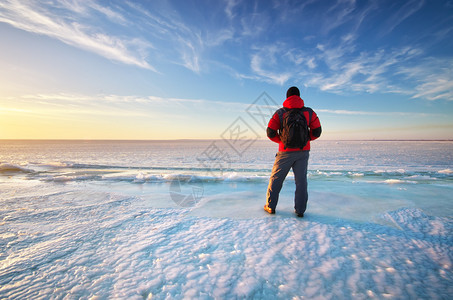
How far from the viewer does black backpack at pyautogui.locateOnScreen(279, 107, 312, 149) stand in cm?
320

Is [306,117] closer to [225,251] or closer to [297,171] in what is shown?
[297,171]

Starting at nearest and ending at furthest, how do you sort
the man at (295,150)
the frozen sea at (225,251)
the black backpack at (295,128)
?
1. the frozen sea at (225,251)
2. the black backpack at (295,128)
3. the man at (295,150)

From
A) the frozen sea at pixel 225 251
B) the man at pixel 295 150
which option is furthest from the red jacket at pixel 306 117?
the frozen sea at pixel 225 251

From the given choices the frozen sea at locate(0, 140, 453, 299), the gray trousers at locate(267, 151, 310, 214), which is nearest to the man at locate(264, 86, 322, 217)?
the gray trousers at locate(267, 151, 310, 214)

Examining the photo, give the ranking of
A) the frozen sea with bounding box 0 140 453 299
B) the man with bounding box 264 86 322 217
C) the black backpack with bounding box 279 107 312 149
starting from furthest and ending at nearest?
the man with bounding box 264 86 322 217, the black backpack with bounding box 279 107 312 149, the frozen sea with bounding box 0 140 453 299

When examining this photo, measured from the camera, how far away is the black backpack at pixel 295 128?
126 inches

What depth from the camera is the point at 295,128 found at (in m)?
3.20

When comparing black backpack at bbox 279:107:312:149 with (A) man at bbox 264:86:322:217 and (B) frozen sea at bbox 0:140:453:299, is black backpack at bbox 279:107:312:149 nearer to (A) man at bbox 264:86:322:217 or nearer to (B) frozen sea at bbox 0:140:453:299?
(A) man at bbox 264:86:322:217

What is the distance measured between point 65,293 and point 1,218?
318 cm

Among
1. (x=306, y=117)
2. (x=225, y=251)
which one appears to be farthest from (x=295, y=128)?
(x=225, y=251)

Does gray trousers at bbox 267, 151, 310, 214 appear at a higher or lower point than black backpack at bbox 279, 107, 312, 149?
lower

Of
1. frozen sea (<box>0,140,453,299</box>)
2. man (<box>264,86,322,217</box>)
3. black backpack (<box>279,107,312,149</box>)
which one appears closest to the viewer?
frozen sea (<box>0,140,453,299</box>)

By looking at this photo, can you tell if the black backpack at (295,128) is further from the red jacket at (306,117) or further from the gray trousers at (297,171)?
the gray trousers at (297,171)

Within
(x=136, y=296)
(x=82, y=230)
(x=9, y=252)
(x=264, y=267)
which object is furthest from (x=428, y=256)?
(x=9, y=252)
